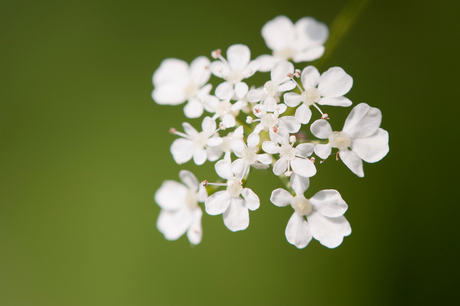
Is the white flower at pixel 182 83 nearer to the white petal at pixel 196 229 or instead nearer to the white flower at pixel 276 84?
the white flower at pixel 276 84

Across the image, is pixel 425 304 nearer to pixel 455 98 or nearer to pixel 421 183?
pixel 421 183

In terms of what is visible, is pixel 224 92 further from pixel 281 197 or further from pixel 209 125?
pixel 281 197

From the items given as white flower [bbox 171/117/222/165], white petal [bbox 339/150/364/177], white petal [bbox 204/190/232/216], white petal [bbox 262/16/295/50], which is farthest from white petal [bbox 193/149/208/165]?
white petal [bbox 262/16/295/50]

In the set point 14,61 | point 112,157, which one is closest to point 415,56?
point 112,157

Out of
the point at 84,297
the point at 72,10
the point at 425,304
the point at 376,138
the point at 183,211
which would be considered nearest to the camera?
the point at 376,138

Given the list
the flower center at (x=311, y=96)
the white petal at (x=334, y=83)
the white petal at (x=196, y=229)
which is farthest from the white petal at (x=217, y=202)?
the white petal at (x=334, y=83)

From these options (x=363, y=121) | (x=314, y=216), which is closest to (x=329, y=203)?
(x=314, y=216)

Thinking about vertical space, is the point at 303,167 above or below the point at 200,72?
below
